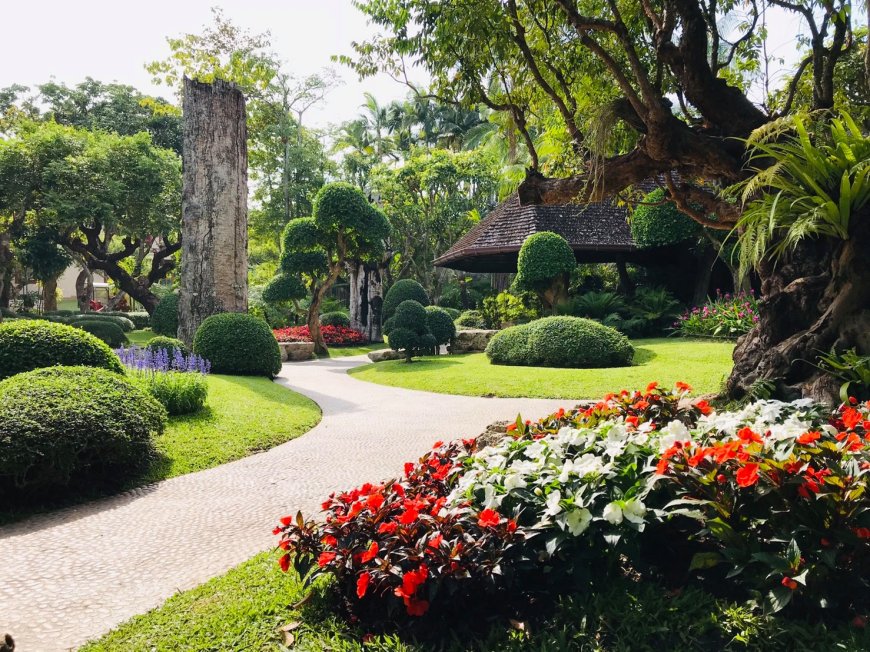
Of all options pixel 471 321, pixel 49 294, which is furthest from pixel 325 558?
pixel 49 294

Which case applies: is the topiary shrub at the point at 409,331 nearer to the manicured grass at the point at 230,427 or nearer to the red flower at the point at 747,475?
the manicured grass at the point at 230,427

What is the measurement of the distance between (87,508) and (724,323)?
537 inches

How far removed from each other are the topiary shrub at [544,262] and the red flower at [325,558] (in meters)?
15.3

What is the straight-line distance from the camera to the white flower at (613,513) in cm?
240

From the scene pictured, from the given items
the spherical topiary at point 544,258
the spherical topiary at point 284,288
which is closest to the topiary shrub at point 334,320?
the spherical topiary at point 284,288

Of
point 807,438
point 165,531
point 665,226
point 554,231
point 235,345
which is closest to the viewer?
point 807,438

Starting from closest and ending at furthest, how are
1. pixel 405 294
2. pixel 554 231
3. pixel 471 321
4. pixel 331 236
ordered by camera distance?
pixel 331 236 → pixel 554 231 → pixel 471 321 → pixel 405 294

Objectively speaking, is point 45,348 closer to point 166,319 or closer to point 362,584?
point 362,584

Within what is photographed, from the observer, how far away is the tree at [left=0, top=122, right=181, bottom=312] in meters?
20.2

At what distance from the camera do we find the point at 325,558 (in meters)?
2.53

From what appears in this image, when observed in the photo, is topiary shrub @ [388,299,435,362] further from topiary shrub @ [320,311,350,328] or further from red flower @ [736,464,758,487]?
red flower @ [736,464,758,487]

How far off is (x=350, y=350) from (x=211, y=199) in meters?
10.5

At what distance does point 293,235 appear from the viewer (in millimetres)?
19031

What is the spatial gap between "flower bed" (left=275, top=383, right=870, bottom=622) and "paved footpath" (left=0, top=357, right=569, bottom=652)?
1.09 meters
